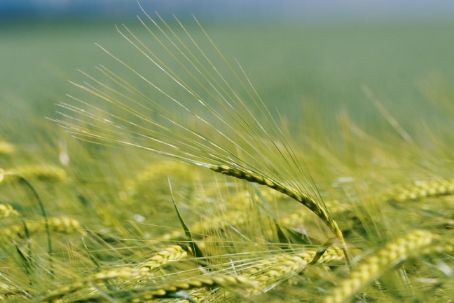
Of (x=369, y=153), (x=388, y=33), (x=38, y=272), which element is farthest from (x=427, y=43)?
(x=38, y=272)

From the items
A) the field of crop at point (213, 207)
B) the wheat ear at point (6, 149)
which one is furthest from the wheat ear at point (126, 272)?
the wheat ear at point (6, 149)

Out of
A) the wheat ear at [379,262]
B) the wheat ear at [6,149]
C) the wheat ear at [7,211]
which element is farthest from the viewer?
the wheat ear at [6,149]

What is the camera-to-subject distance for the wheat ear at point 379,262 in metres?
0.44

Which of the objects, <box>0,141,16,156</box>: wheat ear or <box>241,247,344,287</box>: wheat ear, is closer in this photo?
<box>241,247,344,287</box>: wheat ear

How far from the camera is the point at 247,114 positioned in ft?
2.10

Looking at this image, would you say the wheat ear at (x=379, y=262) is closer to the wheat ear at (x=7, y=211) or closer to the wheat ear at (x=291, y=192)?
the wheat ear at (x=291, y=192)

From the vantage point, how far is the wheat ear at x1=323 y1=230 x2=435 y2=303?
0.44 metres

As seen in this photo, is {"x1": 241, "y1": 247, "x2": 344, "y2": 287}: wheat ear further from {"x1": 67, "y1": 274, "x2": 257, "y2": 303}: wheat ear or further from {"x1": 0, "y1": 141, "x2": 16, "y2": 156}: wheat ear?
{"x1": 0, "y1": 141, "x2": 16, "y2": 156}: wheat ear

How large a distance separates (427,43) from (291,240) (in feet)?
22.3

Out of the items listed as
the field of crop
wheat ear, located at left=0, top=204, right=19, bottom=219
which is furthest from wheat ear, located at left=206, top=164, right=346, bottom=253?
wheat ear, located at left=0, top=204, right=19, bottom=219

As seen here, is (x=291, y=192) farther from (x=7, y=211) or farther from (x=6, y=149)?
(x=6, y=149)

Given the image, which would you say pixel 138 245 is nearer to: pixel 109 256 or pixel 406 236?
pixel 109 256

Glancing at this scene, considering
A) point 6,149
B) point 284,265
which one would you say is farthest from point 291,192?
point 6,149

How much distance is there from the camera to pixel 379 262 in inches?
18.5
